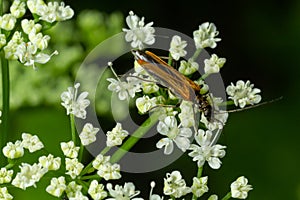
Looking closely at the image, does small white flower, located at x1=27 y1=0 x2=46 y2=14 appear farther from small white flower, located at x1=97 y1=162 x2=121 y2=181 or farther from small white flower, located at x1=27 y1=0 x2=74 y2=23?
small white flower, located at x1=97 y1=162 x2=121 y2=181

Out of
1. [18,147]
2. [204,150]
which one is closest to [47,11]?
[18,147]

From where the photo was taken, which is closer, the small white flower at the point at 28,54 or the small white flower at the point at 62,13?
the small white flower at the point at 28,54

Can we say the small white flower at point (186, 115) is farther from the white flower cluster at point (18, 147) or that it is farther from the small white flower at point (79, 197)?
the white flower cluster at point (18, 147)

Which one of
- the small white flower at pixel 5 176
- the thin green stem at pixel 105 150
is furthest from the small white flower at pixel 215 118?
the small white flower at pixel 5 176

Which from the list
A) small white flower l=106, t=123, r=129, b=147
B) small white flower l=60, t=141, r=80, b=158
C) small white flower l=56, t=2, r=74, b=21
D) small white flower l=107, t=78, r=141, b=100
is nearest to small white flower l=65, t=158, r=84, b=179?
small white flower l=60, t=141, r=80, b=158

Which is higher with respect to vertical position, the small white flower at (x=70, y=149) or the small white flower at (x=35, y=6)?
the small white flower at (x=35, y=6)
